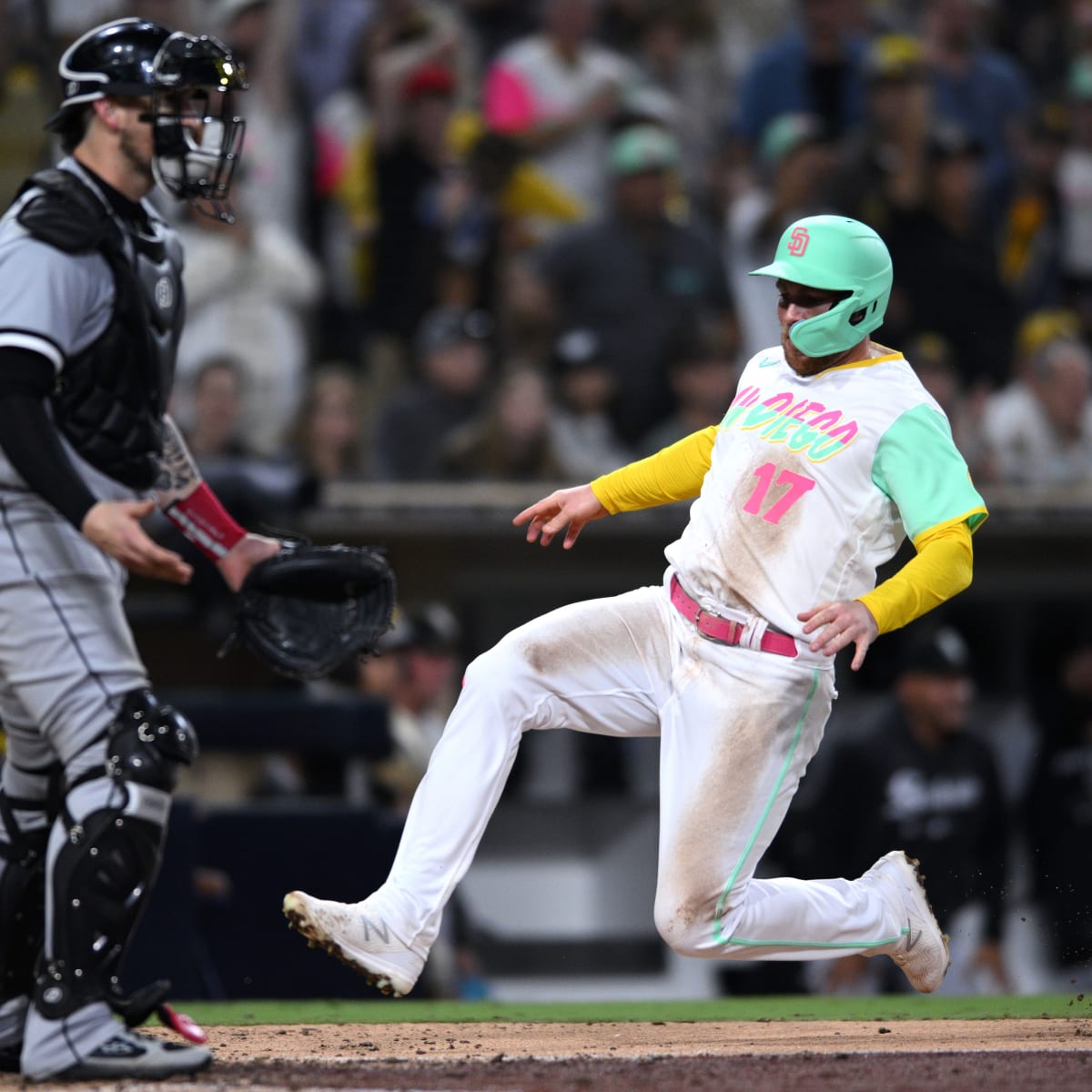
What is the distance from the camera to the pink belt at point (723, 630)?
14.1 feet

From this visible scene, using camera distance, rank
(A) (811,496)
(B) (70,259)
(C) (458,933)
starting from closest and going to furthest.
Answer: (B) (70,259) < (A) (811,496) < (C) (458,933)

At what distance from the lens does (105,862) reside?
12.1ft

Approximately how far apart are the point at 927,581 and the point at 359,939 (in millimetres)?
1421

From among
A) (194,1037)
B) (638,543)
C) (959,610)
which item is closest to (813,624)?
(194,1037)

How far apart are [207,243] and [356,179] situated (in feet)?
2.86

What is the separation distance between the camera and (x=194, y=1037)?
4027mm

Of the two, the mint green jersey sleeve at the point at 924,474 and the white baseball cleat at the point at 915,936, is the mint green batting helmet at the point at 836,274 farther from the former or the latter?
the white baseball cleat at the point at 915,936

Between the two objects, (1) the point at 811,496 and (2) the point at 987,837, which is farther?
(2) the point at 987,837

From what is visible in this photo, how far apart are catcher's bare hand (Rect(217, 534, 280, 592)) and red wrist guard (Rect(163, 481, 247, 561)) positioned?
2 cm

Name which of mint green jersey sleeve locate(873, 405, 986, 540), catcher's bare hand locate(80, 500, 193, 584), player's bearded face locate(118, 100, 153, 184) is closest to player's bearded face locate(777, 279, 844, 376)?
mint green jersey sleeve locate(873, 405, 986, 540)

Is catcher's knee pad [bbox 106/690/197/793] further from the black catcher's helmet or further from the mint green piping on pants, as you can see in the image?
the mint green piping on pants

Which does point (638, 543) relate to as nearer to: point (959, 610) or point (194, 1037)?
point (959, 610)

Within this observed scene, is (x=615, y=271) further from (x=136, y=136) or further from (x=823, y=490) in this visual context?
(x=136, y=136)

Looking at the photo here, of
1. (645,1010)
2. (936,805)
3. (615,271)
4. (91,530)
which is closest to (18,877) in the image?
(91,530)
